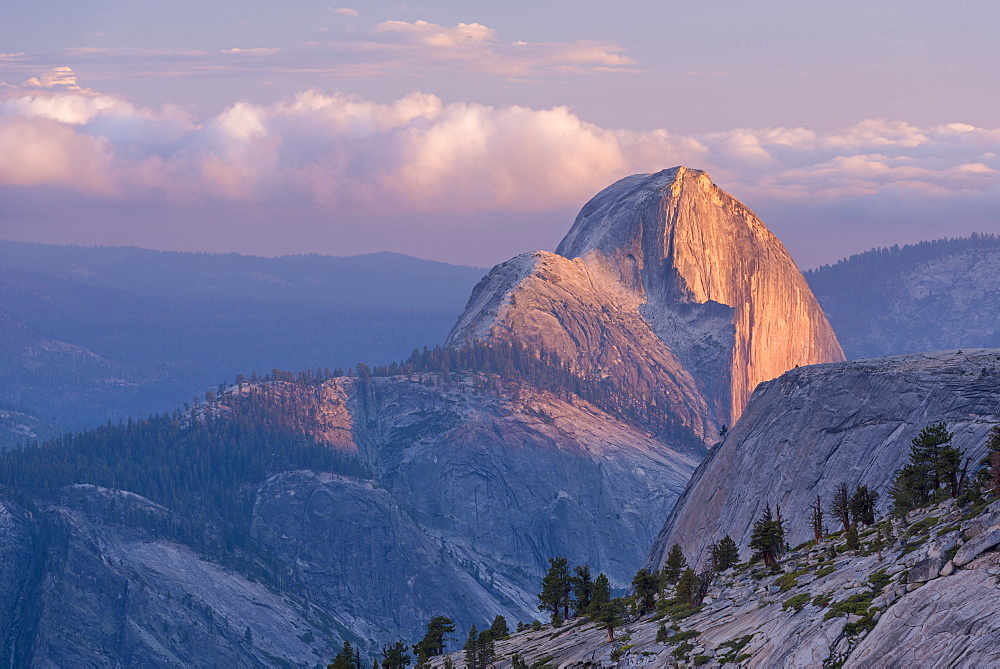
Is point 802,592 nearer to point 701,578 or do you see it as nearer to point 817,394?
point 701,578

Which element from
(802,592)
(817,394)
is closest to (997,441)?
(802,592)

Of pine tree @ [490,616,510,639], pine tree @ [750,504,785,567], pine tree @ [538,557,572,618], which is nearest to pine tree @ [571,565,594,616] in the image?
pine tree @ [538,557,572,618]

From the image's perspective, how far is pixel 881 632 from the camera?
8044cm

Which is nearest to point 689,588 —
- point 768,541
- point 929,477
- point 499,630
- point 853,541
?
point 768,541

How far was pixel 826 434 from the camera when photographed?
169750 mm

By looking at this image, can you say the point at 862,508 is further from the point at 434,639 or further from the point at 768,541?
the point at 434,639

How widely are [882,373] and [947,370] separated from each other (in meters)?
9.86

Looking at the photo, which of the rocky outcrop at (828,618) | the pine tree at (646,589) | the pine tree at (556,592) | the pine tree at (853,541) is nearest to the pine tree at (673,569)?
the rocky outcrop at (828,618)

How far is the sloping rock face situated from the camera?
156500mm

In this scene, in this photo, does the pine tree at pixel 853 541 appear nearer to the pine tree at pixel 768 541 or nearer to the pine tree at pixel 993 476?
the pine tree at pixel 993 476

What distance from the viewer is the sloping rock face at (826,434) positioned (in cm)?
15650

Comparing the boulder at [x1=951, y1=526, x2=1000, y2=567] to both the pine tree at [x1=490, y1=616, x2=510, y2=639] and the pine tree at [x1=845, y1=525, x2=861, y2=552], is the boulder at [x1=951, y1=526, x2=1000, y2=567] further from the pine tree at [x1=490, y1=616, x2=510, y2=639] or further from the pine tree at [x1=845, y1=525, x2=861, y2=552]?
the pine tree at [x1=490, y1=616, x2=510, y2=639]

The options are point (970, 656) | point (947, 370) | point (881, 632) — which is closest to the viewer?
point (970, 656)

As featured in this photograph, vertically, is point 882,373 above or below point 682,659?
above
